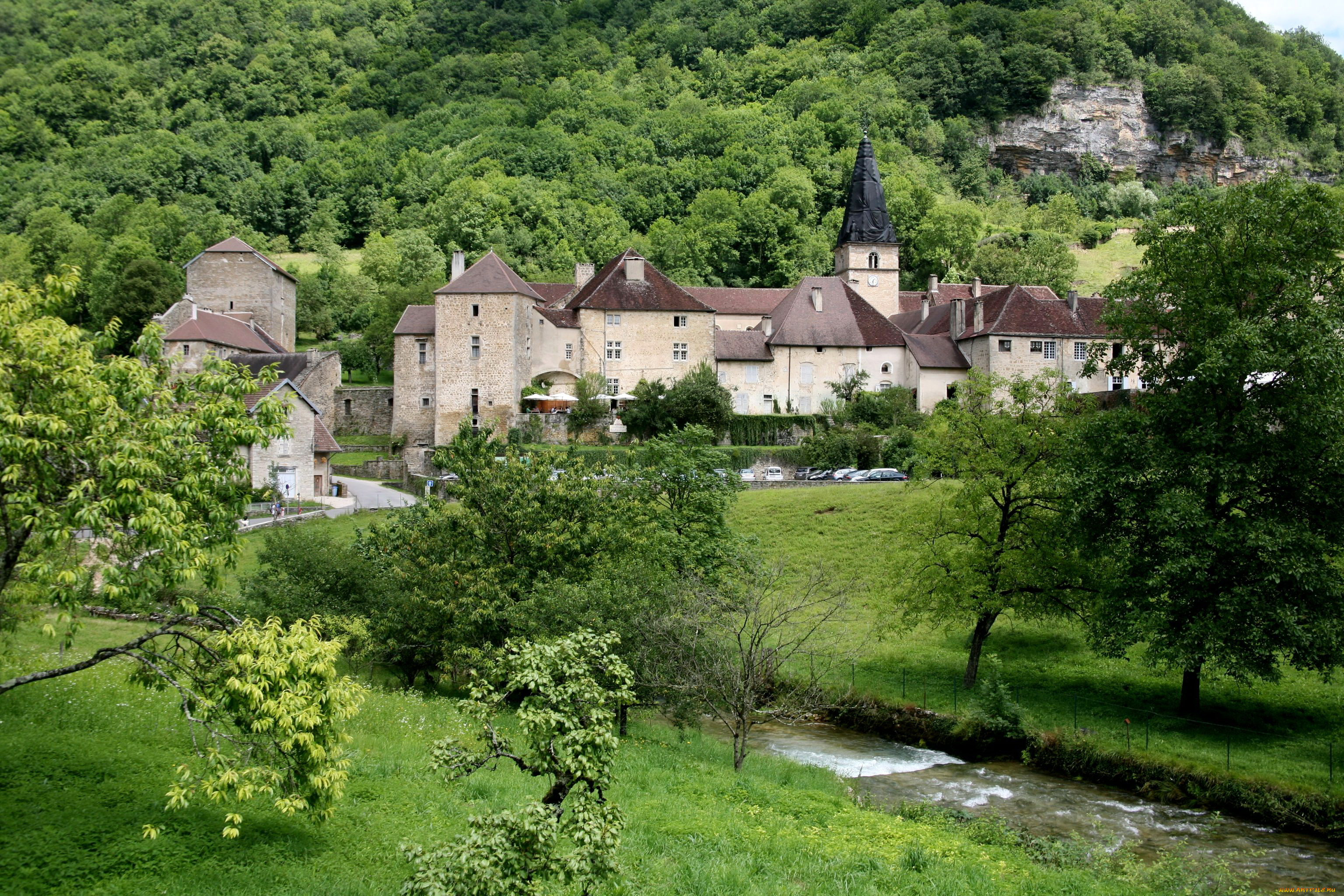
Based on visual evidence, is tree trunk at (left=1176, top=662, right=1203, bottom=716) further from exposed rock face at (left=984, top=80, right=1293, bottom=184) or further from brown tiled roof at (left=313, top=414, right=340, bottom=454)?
exposed rock face at (left=984, top=80, right=1293, bottom=184)

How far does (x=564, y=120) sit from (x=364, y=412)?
232 ft

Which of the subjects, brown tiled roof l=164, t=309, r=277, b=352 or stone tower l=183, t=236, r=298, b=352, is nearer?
brown tiled roof l=164, t=309, r=277, b=352

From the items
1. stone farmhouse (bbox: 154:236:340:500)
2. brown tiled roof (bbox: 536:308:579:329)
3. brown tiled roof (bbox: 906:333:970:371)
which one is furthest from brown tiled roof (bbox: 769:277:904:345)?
stone farmhouse (bbox: 154:236:340:500)

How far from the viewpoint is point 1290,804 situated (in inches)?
682

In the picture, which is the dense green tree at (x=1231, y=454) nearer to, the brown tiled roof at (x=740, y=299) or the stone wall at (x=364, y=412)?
the brown tiled roof at (x=740, y=299)

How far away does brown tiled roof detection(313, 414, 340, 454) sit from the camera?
5006cm

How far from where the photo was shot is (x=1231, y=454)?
2034 centimetres

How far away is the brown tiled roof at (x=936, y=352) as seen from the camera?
186 feet

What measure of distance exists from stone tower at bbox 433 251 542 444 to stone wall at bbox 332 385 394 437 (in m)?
7.76

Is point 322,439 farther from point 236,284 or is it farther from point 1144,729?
point 1144,729

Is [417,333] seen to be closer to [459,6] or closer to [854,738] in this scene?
[854,738]

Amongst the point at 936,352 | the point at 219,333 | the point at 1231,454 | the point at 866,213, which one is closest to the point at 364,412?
the point at 219,333

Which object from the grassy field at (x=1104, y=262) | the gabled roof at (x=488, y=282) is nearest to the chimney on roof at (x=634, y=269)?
the gabled roof at (x=488, y=282)

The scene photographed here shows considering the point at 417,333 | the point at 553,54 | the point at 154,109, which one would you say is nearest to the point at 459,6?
the point at 553,54
